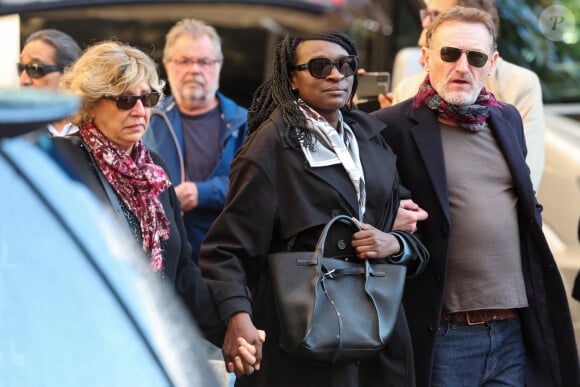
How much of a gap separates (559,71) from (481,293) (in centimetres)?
451

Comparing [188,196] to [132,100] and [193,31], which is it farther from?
[132,100]

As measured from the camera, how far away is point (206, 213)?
6133 millimetres

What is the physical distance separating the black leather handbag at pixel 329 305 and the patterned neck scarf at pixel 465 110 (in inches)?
31.4

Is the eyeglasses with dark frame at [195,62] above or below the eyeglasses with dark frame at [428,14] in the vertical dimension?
below

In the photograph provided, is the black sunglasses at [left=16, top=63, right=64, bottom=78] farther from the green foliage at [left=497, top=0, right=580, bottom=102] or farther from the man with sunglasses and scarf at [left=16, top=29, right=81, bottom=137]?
the green foliage at [left=497, top=0, right=580, bottom=102]

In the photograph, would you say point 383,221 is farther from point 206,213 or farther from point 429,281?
point 206,213

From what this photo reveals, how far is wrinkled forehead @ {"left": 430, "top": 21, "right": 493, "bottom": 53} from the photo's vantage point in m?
4.73

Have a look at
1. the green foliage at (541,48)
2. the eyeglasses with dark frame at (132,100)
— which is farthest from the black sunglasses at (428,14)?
the green foliage at (541,48)

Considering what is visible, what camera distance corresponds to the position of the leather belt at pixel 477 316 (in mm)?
4609

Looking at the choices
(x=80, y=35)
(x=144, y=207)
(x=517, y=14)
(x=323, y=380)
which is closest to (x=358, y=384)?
(x=323, y=380)

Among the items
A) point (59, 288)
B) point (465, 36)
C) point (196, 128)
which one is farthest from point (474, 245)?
point (59, 288)

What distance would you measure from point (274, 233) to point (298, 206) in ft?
0.50

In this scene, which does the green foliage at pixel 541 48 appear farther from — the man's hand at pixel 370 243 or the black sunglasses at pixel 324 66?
the man's hand at pixel 370 243

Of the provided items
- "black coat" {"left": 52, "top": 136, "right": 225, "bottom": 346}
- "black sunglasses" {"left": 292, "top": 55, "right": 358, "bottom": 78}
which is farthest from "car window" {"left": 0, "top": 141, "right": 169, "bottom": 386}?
"black sunglasses" {"left": 292, "top": 55, "right": 358, "bottom": 78}
